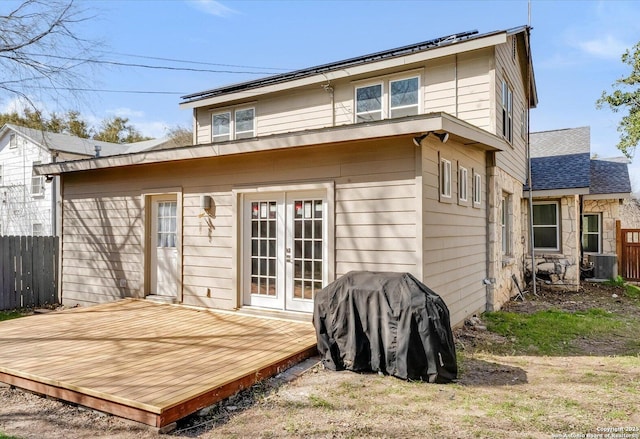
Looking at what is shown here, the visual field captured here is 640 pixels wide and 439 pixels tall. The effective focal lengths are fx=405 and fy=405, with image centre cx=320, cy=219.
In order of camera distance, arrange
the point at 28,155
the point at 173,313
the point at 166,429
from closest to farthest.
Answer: the point at 166,429 → the point at 173,313 → the point at 28,155

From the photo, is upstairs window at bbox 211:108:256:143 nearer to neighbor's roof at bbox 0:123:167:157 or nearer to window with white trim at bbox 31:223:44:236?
neighbor's roof at bbox 0:123:167:157

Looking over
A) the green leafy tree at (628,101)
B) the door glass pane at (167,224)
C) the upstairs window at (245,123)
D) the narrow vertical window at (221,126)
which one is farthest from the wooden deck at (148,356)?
the green leafy tree at (628,101)

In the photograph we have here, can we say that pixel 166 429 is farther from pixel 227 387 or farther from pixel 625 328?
pixel 625 328

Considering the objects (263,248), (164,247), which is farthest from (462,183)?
(164,247)

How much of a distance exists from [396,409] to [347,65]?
7.46m

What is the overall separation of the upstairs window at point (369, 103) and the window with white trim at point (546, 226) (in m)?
5.70

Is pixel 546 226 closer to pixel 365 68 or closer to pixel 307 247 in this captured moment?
pixel 365 68

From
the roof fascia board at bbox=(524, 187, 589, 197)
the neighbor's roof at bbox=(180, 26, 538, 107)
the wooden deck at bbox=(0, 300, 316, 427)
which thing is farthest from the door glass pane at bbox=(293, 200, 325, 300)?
the roof fascia board at bbox=(524, 187, 589, 197)

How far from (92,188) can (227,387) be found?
6588 mm

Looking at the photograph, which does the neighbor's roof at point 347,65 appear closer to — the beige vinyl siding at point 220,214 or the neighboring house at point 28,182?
the beige vinyl siding at point 220,214

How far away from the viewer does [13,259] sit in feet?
29.3

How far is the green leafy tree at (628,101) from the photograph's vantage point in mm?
13477

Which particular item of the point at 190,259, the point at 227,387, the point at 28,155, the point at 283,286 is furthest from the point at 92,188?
the point at 28,155

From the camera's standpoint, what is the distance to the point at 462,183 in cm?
659
